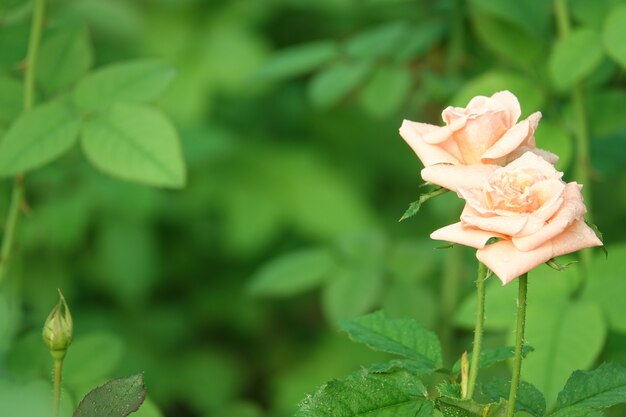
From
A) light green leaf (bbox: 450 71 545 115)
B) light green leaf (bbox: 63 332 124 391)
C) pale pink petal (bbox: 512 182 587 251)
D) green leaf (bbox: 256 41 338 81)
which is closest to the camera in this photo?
pale pink petal (bbox: 512 182 587 251)

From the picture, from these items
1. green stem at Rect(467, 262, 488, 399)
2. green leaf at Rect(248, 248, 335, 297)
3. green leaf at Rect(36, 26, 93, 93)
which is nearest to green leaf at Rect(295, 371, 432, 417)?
green stem at Rect(467, 262, 488, 399)

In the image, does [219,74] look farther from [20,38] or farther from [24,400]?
[24,400]

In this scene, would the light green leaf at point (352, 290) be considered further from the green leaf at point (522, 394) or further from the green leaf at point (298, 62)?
the green leaf at point (522, 394)

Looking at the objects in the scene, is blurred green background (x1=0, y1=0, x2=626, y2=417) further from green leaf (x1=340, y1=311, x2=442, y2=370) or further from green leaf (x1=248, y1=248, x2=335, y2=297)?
green leaf (x1=340, y1=311, x2=442, y2=370)

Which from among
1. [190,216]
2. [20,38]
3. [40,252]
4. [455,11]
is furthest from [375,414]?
[190,216]

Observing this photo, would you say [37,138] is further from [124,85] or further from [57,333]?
[57,333]

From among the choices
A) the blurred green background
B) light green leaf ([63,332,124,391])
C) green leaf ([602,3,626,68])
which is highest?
green leaf ([602,3,626,68])

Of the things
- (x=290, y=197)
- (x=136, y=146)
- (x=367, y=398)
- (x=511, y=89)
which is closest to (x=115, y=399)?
(x=367, y=398)
